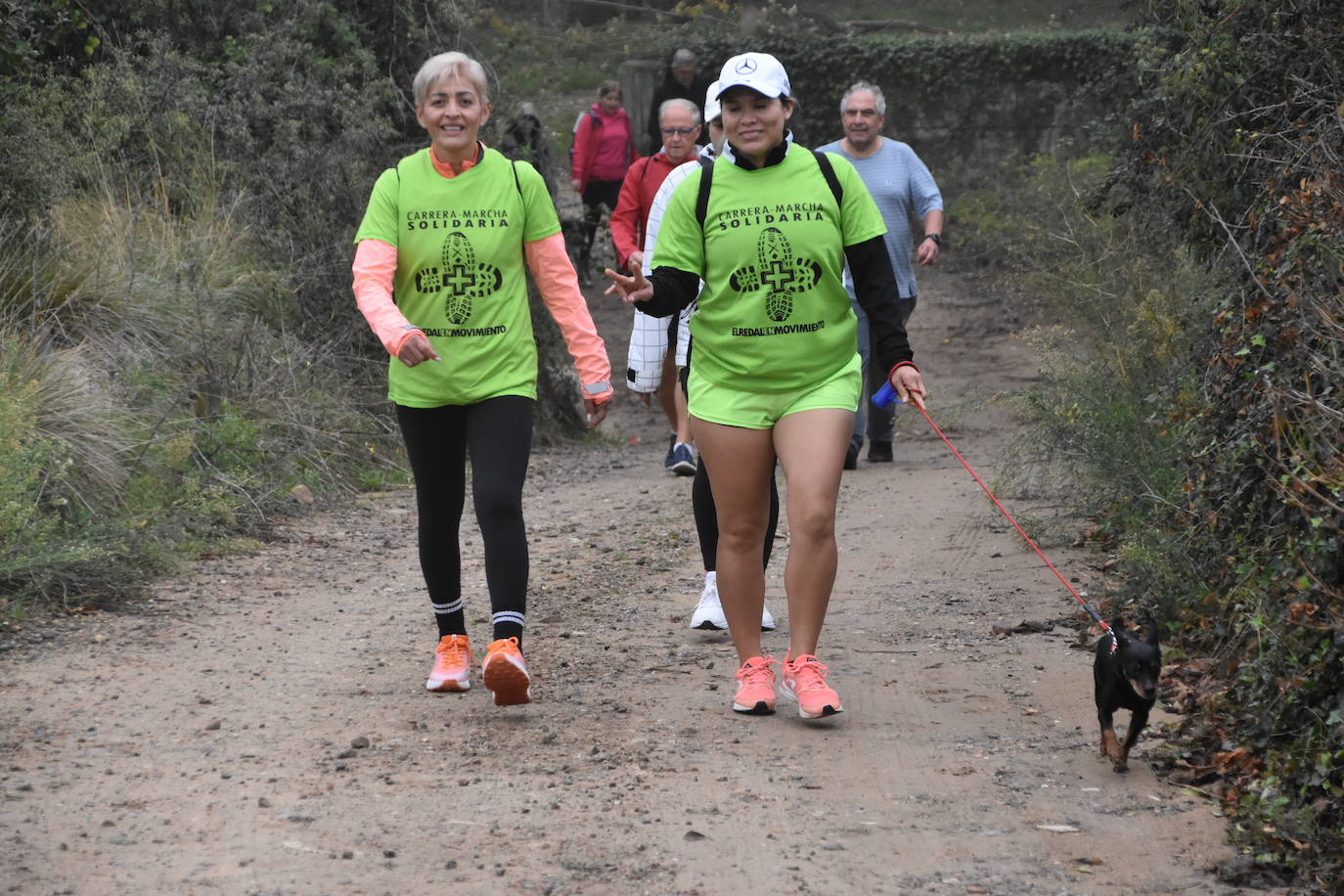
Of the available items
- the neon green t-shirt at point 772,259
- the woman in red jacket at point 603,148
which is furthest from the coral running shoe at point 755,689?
the woman in red jacket at point 603,148

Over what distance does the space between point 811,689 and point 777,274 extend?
123cm

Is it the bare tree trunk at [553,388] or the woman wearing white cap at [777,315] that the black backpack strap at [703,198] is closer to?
the woman wearing white cap at [777,315]

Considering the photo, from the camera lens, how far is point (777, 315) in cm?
484

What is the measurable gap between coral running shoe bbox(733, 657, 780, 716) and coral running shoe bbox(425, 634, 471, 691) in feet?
2.99

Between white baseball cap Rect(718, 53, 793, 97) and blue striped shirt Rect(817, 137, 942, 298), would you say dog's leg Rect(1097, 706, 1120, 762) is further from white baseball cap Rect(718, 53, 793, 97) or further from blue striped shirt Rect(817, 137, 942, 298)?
blue striped shirt Rect(817, 137, 942, 298)

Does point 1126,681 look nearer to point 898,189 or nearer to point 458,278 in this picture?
A: point 458,278

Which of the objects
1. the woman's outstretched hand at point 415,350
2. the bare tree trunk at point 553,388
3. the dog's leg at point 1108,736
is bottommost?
the bare tree trunk at point 553,388

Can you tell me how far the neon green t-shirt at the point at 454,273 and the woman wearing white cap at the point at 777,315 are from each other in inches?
16.8

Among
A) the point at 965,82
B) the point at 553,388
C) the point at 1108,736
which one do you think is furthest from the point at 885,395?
the point at 965,82

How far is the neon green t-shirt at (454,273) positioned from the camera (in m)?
5.00

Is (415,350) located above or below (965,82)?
below

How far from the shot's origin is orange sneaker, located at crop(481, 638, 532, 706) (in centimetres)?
489

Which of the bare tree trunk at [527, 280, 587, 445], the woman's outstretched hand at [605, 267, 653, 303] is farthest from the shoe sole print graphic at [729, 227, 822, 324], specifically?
the bare tree trunk at [527, 280, 587, 445]

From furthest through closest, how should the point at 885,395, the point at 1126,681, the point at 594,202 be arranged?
the point at 594,202
the point at 885,395
the point at 1126,681
